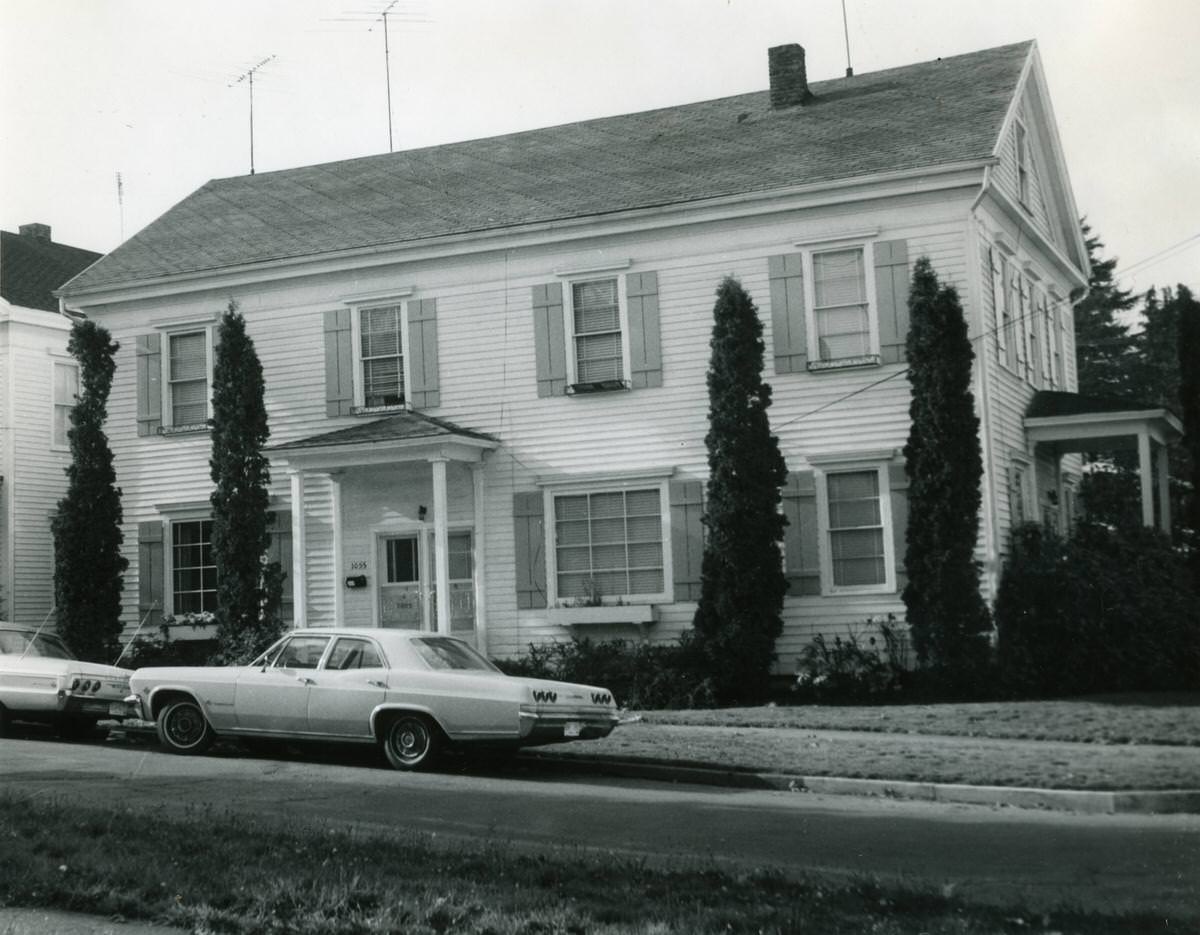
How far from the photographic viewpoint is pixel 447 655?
46.1 feet

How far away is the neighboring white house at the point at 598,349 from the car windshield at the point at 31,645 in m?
4.95

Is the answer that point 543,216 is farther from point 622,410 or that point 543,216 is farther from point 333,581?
point 333,581

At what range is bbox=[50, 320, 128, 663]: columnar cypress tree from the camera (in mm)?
22922

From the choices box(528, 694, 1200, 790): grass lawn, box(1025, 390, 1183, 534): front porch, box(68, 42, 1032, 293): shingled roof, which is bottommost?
box(528, 694, 1200, 790): grass lawn

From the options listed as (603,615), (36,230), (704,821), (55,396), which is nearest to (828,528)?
(603,615)

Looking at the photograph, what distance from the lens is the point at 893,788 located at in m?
11.9

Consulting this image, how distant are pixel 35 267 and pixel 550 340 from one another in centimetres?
1472

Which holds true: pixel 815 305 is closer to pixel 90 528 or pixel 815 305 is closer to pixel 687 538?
pixel 687 538

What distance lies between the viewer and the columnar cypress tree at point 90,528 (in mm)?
22922

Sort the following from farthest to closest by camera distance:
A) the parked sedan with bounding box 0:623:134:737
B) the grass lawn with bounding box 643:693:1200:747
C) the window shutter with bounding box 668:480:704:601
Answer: the window shutter with bounding box 668:480:704:601, the parked sedan with bounding box 0:623:134:737, the grass lawn with bounding box 643:693:1200:747

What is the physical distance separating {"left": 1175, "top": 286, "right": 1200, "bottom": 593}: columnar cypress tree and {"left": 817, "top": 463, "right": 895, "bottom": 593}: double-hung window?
15.0 feet

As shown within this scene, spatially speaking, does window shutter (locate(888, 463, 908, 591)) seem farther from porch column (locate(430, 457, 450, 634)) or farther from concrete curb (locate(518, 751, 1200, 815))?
concrete curb (locate(518, 751, 1200, 815))

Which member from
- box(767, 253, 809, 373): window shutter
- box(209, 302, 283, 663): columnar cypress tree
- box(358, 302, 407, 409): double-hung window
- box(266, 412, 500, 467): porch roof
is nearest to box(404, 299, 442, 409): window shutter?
box(358, 302, 407, 409): double-hung window

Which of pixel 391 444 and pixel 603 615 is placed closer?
pixel 391 444
